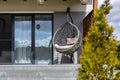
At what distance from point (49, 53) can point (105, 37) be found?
695 cm

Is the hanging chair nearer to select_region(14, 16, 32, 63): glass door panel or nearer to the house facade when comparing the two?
the house facade

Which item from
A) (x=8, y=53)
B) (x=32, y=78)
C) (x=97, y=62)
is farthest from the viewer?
(x=8, y=53)

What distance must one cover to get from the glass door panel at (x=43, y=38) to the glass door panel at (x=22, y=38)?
296 mm

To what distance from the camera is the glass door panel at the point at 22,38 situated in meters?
13.2

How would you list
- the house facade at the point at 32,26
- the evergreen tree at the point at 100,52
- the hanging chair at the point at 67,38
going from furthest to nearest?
the house facade at the point at 32,26 < the hanging chair at the point at 67,38 < the evergreen tree at the point at 100,52

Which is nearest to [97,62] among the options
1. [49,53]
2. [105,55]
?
[105,55]

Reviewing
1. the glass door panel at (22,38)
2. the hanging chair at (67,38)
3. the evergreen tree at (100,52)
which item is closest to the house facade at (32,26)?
the glass door panel at (22,38)

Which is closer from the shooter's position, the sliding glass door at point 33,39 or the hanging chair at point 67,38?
the hanging chair at point 67,38

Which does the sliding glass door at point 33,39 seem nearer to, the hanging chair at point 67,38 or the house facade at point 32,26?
the house facade at point 32,26

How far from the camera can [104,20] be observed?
251 inches

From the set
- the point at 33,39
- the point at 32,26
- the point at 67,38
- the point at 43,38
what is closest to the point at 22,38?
the point at 33,39

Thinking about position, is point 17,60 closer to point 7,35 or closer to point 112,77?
point 7,35

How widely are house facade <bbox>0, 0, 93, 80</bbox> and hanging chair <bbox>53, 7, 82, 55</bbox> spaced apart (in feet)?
1.58

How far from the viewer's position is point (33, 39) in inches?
519
